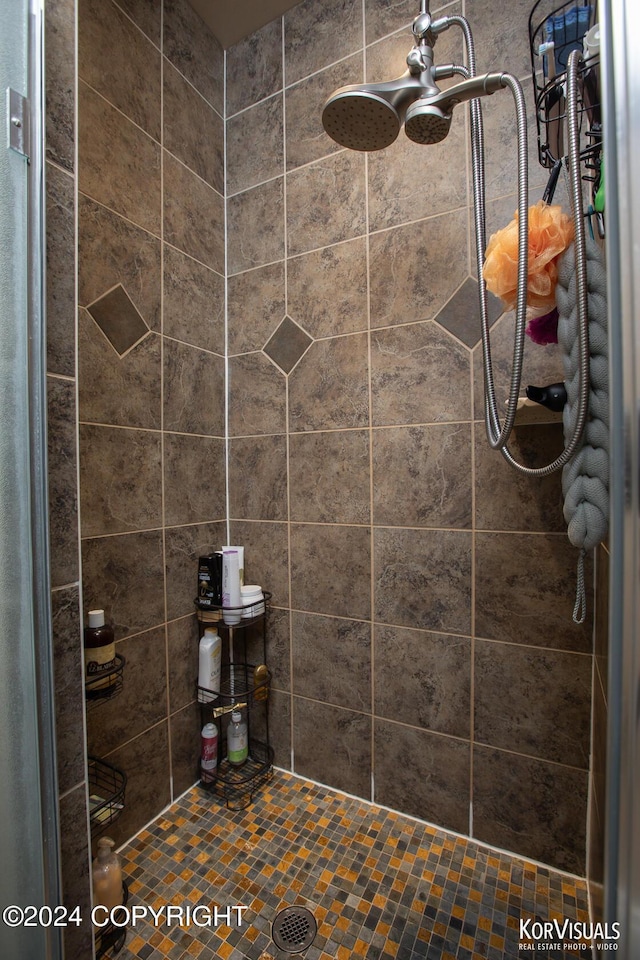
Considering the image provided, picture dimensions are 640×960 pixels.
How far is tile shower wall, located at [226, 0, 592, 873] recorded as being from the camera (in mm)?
1024

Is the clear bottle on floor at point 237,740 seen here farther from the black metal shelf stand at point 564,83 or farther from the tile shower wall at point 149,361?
the black metal shelf stand at point 564,83

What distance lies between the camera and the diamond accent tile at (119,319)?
1.07 m

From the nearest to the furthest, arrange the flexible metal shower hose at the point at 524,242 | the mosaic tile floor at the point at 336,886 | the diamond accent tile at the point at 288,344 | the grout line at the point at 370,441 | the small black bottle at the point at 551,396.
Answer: the flexible metal shower hose at the point at 524,242, the small black bottle at the point at 551,396, the mosaic tile floor at the point at 336,886, the grout line at the point at 370,441, the diamond accent tile at the point at 288,344

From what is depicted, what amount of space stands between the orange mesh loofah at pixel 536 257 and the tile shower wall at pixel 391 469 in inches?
12.8

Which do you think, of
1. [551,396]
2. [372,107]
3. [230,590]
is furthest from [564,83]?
[230,590]

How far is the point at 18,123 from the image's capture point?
0.60 m

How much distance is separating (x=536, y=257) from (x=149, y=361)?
0.96 metres

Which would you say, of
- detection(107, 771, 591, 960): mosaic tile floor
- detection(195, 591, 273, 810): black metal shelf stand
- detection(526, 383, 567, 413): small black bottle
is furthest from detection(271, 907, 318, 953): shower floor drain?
detection(526, 383, 567, 413): small black bottle

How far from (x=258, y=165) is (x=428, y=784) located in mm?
1899

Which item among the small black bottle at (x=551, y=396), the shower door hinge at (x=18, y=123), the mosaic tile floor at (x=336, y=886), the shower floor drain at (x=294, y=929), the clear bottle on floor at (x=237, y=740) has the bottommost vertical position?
the mosaic tile floor at (x=336, y=886)

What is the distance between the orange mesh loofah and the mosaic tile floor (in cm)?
120

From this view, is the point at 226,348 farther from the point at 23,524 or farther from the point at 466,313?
the point at 23,524

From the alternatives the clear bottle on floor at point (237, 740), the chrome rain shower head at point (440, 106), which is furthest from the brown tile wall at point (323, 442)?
the chrome rain shower head at point (440, 106)

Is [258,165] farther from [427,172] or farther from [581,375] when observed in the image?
[581,375]
